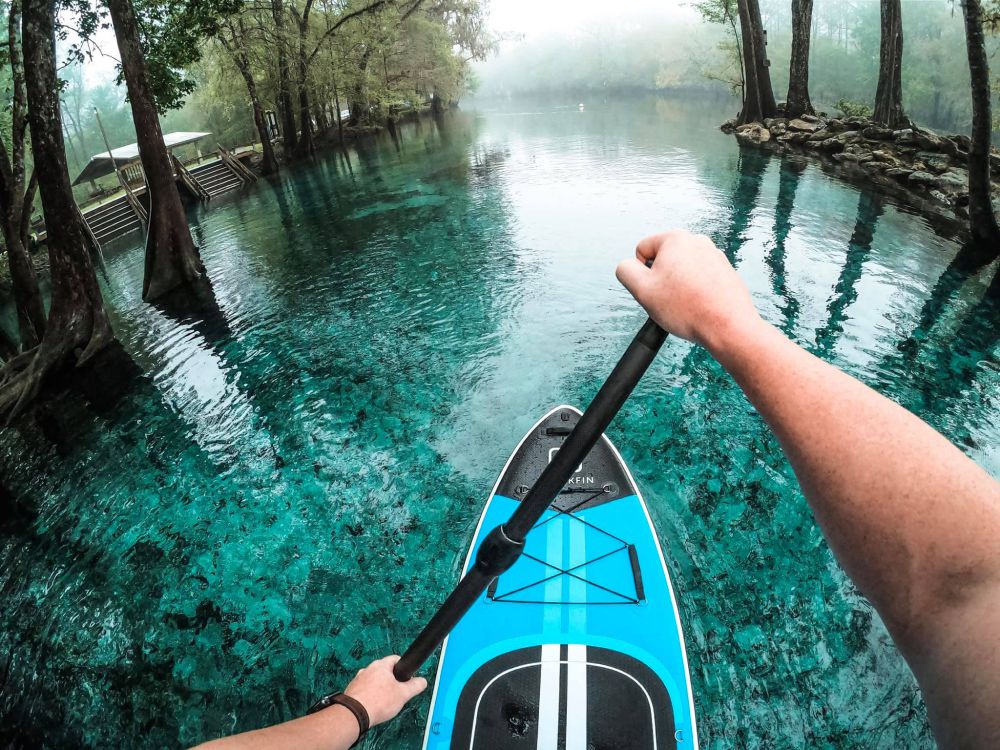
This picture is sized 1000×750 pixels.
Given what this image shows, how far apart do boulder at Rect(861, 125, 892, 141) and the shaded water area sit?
17.8ft

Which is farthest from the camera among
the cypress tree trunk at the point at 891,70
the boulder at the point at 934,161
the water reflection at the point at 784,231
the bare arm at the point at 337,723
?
the cypress tree trunk at the point at 891,70

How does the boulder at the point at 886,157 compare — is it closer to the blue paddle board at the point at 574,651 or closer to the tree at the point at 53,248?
the blue paddle board at the point at 574,651

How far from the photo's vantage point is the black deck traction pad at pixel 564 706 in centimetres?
298

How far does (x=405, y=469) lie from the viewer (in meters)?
6.14

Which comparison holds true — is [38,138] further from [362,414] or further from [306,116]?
[306,116]

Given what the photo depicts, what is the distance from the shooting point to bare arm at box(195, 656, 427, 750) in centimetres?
164

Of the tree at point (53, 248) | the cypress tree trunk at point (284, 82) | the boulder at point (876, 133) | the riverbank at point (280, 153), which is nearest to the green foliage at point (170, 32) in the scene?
the tree at point (53, 248)

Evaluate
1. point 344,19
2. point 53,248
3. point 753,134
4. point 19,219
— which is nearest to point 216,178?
point 344,19

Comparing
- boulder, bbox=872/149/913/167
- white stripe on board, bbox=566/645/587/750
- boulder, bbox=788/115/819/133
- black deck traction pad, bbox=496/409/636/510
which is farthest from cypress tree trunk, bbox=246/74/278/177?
white stripe on board, bbox=566/645/587/750

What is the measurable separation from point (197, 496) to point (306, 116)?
96.3ft

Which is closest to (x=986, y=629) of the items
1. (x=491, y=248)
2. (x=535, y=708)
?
(x=535, y=708)

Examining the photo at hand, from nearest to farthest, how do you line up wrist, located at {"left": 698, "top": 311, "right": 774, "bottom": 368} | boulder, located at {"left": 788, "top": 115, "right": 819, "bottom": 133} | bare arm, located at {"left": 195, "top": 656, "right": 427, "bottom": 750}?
wrist, located at {"left": 698, "top": 311, "right": 774, "bottom": 368}, bare arm, located at {"left": 195, "top": 656, "right": 427, "bottom": 750}, boulder, located at {"left": 788, "top": 115, "right": 819, "bottom": 133}

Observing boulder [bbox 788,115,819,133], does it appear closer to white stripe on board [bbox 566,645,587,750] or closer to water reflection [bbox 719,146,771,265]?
water reflection [bbox 719,146,771,265]

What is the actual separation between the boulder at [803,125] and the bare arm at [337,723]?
24.3 metres
